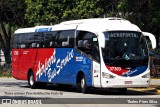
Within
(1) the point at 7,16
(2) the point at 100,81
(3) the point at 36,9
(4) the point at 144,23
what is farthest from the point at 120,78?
(1) the point at 7,16

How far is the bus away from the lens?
66.8 ft

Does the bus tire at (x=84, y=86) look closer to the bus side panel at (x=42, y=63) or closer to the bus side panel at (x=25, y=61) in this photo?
the bus side panel at (x=42, y=63)

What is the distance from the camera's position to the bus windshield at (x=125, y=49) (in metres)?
20.5

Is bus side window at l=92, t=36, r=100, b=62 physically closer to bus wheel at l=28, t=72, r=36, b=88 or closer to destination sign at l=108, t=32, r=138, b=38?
destination sign at l=108, t=32, r=138, b=38

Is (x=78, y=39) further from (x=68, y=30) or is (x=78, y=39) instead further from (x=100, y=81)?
(x=100, y=81)

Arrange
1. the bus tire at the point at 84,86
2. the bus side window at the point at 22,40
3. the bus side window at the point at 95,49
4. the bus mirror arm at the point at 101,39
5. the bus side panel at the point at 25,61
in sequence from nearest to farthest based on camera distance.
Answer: the bus mirror arm at the point at 101,39, the bus side window at the point at 95,49, the bus tire at the point at 84,86, the bus side panel at the point at 25,61, the bus side window at the point at 22,40

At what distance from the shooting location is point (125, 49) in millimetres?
20656

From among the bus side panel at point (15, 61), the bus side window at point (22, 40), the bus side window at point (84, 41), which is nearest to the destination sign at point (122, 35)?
the bus side window at point (84, 41)

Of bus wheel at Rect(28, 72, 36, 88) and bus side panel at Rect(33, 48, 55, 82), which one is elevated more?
bus side panel at Rect(33, 48, 55, 82)

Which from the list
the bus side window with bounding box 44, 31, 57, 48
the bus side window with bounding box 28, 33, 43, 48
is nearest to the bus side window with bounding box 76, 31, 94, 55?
the bus side window with bounding box 44, 31, 57, 48

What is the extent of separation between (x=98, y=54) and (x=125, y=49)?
46.6 inches

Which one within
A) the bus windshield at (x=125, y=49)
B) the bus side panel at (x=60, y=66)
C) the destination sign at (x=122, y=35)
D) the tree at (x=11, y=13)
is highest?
the tree at (x=11, y=13)

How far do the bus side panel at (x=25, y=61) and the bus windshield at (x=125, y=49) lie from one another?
7.36 m

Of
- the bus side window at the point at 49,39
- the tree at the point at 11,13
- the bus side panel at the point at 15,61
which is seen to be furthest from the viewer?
the tree at the point at 11,13
